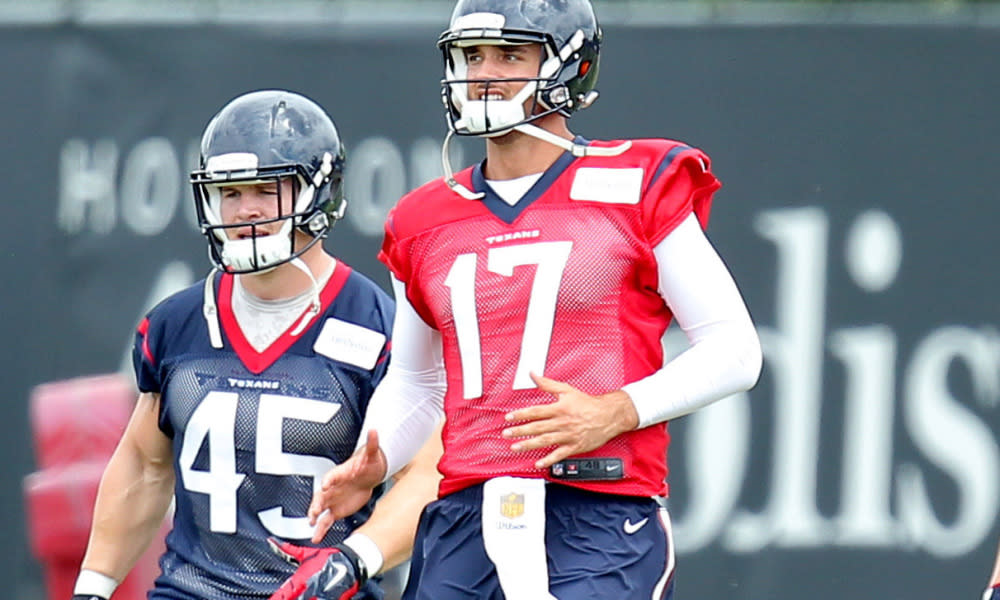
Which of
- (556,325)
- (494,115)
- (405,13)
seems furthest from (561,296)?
(405,13)

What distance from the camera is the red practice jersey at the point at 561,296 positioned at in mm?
3430

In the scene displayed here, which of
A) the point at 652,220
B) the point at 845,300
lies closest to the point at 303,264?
the point at 652,220

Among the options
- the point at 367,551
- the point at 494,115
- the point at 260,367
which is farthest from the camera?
the point at 260,367

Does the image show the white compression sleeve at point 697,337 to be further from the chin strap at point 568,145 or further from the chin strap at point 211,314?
the chin strap at point 211,314

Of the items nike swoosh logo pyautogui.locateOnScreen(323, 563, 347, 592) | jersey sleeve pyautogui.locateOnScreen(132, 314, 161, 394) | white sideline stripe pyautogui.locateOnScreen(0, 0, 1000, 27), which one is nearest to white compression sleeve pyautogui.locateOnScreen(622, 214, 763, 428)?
nike swoosh logo pyautogui.locateOnScreen(323, 563, 347, 592)

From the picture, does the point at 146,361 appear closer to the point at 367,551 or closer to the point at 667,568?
the point at 367,551

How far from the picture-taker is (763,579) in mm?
5617

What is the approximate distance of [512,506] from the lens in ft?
11.2

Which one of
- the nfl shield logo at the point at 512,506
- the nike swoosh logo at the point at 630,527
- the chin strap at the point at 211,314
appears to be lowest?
the nike swoosh logo at the point at 630,527

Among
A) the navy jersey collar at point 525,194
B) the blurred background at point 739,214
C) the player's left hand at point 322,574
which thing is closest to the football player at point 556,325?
the navy jersey collar at point 525,194

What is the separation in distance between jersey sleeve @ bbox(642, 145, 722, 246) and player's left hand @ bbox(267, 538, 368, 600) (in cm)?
93

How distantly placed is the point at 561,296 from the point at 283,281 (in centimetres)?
105

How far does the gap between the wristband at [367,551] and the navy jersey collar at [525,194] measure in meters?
0.78

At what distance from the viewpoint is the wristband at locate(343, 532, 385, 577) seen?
3.77 m
